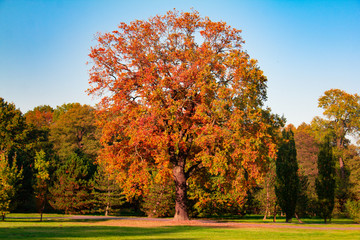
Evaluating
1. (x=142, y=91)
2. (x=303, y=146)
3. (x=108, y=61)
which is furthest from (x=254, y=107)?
(x=303, y=146)

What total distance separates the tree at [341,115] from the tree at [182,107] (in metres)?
28.5

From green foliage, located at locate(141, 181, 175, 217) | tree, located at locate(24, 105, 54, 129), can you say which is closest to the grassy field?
green foliage, located at locate(141, 181, 175, 217)

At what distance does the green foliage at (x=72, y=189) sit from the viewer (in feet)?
127

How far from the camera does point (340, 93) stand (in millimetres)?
52625

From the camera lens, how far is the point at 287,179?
109 ft

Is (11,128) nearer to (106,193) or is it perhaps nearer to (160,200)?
(106,193)

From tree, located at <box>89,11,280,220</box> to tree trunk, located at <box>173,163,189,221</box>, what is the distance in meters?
0.07

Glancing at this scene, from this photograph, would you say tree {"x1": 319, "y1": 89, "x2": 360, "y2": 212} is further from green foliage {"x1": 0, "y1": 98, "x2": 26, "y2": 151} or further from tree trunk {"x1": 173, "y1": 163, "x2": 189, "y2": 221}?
green foliage {"x1": 0, "y1": 98, "x2": 26, "y2": 151}

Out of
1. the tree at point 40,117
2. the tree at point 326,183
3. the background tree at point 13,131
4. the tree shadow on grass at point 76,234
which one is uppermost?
the tree at point 40,117

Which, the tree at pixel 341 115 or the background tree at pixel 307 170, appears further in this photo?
the tree at pixel 341 115

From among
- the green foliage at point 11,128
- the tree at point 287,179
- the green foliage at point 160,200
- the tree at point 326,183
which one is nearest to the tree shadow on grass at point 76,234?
the tree at point 287,179

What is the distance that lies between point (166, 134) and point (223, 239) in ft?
35.3

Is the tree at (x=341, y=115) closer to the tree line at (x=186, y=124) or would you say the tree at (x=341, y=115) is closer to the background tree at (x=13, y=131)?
the tree line at (x=186, y=124)

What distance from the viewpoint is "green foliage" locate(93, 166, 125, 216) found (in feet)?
128
